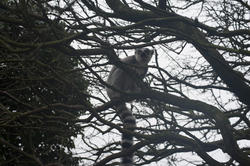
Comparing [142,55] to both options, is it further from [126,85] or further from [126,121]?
[126,121]

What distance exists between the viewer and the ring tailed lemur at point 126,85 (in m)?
5.23

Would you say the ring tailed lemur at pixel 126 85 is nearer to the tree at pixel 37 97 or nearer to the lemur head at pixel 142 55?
the lemur head at pixel 142 55

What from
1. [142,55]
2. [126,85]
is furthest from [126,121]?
[142,55]

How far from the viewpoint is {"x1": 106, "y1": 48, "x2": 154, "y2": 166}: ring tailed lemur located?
523 centimetres

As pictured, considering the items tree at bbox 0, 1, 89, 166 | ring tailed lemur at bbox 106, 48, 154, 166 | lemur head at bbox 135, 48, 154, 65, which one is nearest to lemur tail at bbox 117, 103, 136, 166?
ring tailed lemur at bbox 106, 48, 154, 166

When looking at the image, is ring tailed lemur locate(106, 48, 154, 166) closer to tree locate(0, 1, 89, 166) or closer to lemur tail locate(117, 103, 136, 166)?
lemur tail locate(117, 103, 136, 166)

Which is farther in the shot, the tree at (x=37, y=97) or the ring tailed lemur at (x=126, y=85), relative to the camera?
the ring tailed lemur at (x=126, y=85)

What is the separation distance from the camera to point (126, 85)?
695cm

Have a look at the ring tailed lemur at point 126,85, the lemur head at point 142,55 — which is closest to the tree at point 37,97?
the ring tailed lemur at point 126,85

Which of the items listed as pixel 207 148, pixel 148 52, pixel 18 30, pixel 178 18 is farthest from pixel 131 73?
pixel 18 30

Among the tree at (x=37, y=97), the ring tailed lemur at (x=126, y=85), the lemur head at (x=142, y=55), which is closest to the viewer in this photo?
the tree at (x=37, y=97)

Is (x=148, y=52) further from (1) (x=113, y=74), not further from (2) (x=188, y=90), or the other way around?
(2) (x=188, y=90)

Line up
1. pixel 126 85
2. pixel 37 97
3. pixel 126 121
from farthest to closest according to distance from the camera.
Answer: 1. pixel 37 97
2. pixel 126 85
3. pixel 126 121

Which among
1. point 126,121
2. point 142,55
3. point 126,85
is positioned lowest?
point 126,121
